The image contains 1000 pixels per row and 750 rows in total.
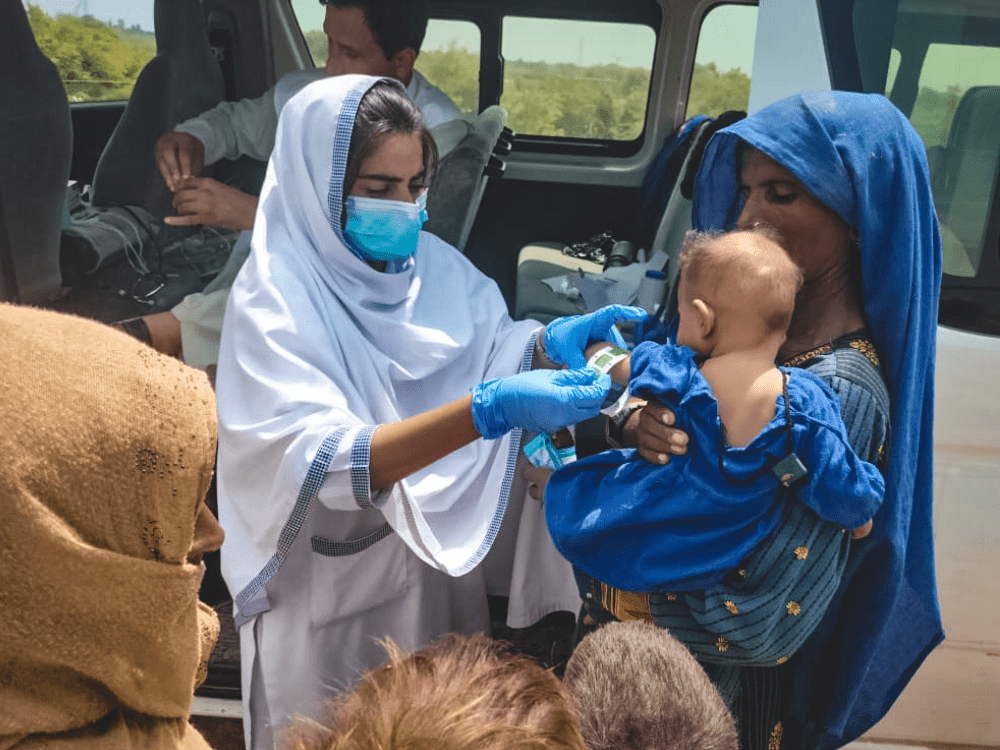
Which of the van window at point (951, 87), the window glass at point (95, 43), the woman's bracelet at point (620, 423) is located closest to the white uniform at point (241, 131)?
the window glass at point (95, 43)

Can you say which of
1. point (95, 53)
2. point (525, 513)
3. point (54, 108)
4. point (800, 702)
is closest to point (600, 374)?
point (525, 513)

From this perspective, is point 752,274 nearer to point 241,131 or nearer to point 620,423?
point 620,423

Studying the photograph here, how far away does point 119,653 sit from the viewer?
70cm

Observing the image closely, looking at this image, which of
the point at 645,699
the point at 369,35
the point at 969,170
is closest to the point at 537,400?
the point at 645,699

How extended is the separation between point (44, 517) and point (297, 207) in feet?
4.31

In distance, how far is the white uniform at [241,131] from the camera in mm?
2715

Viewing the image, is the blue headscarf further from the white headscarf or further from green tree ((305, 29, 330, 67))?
green tree ((305, 29, 330, 67))

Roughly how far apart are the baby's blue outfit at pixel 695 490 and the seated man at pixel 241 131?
66.6 inches

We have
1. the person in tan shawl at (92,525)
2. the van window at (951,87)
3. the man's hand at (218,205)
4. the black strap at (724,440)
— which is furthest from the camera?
the man's hand at (218,205)

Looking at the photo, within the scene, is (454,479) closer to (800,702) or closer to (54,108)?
(800,702)

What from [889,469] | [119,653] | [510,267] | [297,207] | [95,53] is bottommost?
[510,267]

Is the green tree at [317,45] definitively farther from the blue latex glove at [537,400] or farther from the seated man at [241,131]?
the blue latex glove at [537,400]

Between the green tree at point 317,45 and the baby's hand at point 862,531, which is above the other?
the green tree at point 317,45

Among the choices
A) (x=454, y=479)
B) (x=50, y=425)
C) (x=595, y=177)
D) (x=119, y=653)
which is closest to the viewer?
(x=50, y=425)
